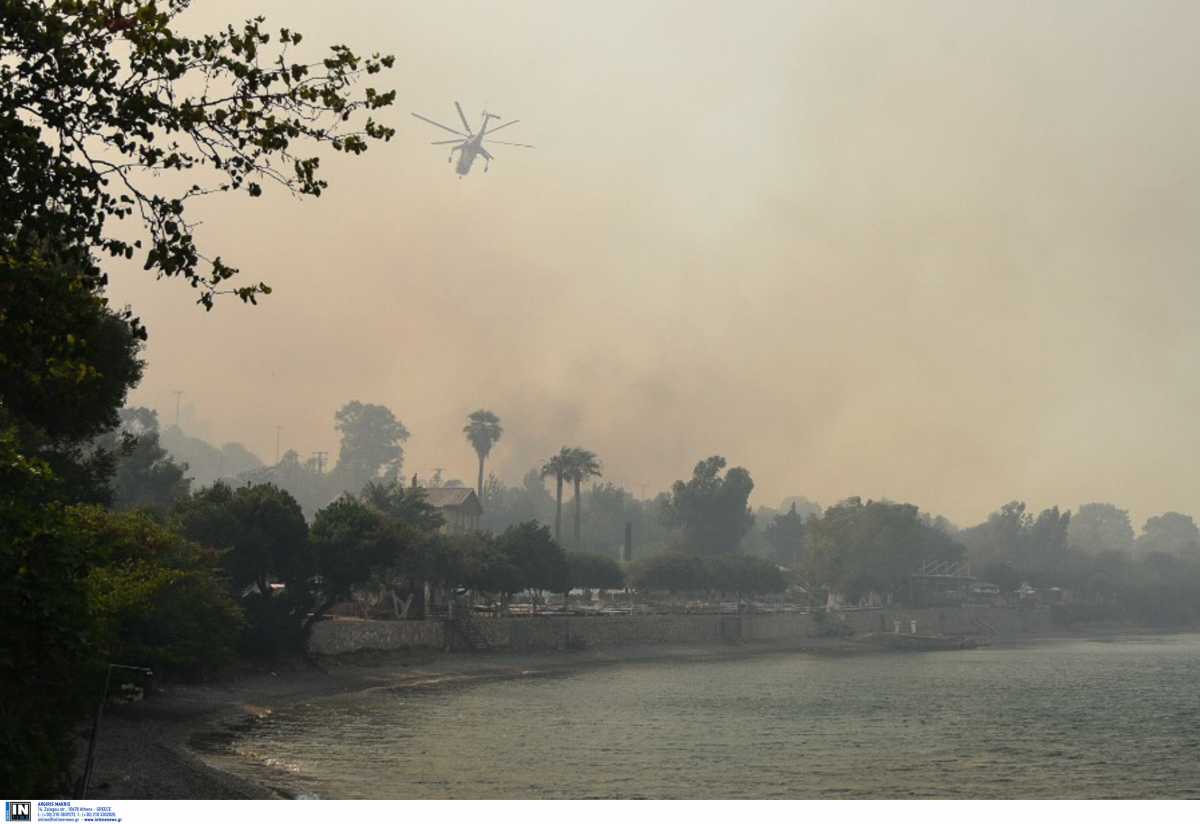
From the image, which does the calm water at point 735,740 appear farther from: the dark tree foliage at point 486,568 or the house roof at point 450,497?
the house roof at point 450,497

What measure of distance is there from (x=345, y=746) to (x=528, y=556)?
238 ft

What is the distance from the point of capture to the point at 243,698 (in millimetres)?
72375

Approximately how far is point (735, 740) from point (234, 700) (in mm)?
28323

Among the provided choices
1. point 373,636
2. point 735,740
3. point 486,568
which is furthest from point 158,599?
point 486,568

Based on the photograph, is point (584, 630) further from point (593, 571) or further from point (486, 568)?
point (593, 571)

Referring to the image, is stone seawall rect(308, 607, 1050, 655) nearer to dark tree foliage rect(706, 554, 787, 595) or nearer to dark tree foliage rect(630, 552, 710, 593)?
dark tree foliage rect(706, 554, 787, 595)

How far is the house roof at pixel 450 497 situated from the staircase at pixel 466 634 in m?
71.2

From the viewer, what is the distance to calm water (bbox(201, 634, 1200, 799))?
51.6m

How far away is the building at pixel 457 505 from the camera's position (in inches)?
7352

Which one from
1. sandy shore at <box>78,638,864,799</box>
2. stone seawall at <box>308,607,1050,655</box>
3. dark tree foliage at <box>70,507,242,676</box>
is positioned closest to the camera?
sandy shore at <box>78,638,864,799</box>

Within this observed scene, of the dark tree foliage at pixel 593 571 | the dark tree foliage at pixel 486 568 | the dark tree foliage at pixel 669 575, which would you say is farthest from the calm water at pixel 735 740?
the dark tree foliage at pixel 669 575

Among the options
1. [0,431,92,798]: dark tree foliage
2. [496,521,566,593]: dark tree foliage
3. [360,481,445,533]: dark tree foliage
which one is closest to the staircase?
[496,521,566,593]: dark tree foliage

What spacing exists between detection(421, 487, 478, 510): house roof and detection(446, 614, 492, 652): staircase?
7121cm

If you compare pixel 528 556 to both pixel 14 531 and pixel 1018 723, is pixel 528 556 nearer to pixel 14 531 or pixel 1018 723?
pixel 1018 723
